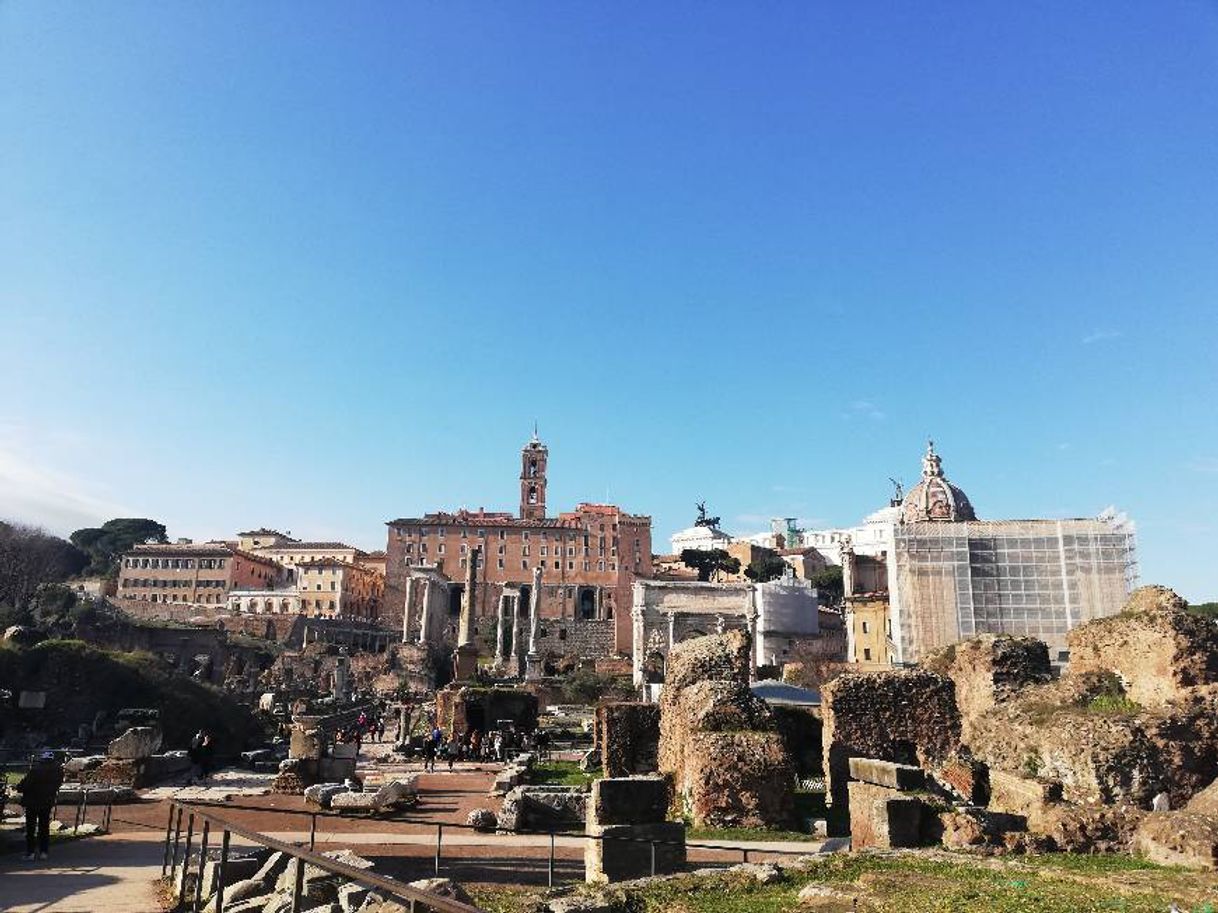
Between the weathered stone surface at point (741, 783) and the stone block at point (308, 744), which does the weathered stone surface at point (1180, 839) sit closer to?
the weathered stone surface at point (741, 783)

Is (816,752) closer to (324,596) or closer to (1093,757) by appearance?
(1093,757)

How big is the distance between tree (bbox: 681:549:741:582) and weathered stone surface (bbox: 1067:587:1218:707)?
276 ft

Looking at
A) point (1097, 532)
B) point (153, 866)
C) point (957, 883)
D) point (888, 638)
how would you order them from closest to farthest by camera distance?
1. point (957, 883)
2. point (153, 866)
3. point (1097, 532)
4. point (888, 638)

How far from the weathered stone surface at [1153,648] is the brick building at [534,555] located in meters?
74.7

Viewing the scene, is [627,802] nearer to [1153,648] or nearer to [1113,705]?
[1113,705]

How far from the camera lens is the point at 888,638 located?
6078 centimetres

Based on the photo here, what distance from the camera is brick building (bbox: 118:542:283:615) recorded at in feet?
288

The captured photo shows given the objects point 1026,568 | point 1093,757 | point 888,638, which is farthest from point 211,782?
point 888,638

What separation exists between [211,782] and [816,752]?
13.1 meters

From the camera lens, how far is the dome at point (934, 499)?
7562cm

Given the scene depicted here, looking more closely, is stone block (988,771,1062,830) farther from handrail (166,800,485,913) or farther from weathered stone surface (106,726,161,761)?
weathered stone surface (106,726,161,761)

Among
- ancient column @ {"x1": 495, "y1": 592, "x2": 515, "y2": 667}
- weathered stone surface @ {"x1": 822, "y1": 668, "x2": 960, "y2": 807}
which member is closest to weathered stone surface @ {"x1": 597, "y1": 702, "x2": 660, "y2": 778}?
weathered stone surface @ {"x1": 822, "y1": 668, "x2": 960, "y2": 807}

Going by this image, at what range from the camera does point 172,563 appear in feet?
293

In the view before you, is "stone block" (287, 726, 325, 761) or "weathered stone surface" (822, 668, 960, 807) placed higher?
"weathered stone surface" (822, 668, 960, 807)
